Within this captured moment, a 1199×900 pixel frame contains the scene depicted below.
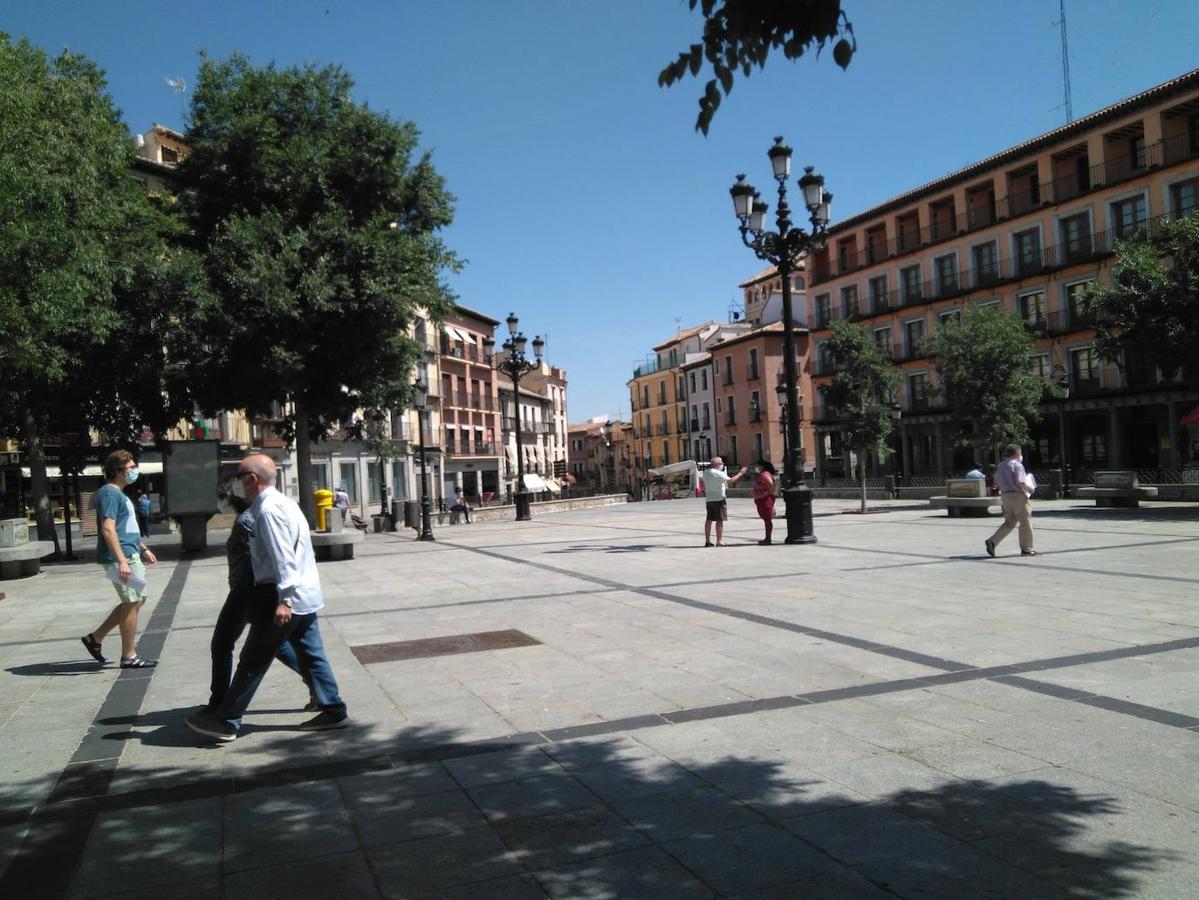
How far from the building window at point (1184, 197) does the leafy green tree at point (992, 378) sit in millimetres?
10449

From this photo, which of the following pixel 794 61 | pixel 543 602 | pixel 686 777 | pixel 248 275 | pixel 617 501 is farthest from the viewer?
pixel 617 501

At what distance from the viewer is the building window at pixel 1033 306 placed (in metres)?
39.6

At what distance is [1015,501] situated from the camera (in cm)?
1209

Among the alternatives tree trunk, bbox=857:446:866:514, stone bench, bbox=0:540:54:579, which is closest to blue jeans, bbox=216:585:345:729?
stone bench, bbox=0:540:54:579

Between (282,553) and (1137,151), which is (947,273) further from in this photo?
(282,553)

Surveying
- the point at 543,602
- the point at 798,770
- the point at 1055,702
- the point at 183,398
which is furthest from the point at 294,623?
the point at 183,398

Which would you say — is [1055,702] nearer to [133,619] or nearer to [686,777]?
[686,777]

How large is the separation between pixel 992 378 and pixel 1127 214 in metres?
14.2

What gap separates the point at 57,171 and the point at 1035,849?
1846cm

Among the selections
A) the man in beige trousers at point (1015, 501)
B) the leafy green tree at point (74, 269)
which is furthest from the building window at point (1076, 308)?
the leafy green tree at point (74, 269)

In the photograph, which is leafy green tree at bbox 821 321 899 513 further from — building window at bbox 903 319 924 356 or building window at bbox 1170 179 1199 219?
building window at bbox 903 319 924 356

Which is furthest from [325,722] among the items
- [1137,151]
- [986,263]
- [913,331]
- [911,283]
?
[911,283]

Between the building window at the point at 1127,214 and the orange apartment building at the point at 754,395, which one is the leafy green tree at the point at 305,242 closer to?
the building window at the point at 1127,214

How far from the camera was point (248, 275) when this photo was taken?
60.3ft
